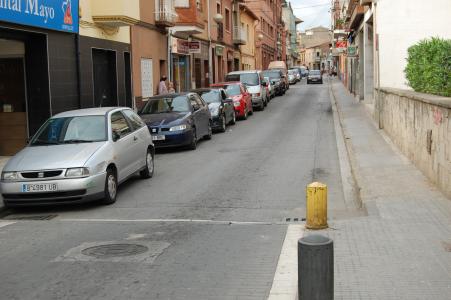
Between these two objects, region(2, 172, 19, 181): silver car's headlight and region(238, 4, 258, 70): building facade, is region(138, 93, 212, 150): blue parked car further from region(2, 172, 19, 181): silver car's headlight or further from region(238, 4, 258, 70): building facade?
region(238, 4, 258, 70): building facade

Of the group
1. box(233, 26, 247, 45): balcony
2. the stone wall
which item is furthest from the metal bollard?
box(233, 26, 247, 45): balcony

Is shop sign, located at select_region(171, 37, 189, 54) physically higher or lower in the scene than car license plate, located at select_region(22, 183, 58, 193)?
higher

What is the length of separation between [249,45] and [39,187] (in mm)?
46330

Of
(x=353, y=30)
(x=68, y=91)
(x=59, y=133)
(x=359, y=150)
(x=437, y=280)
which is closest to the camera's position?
(x=437, y=280)

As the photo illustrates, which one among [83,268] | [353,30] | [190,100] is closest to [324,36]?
[353,30]

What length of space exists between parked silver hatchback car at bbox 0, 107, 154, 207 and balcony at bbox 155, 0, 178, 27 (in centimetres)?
1411

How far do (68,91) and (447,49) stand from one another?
33.2ft

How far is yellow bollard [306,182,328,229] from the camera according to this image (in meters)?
7.43

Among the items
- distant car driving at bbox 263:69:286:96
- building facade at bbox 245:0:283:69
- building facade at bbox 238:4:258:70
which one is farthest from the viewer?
building facade at bbox 245:0:283:69

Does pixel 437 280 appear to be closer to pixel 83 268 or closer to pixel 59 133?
pixel 83 268

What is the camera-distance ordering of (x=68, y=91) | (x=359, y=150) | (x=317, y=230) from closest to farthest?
(x=317, y=230) → (x=359, y=150) → (x=68, y=91)

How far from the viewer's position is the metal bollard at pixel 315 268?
12.2 ft

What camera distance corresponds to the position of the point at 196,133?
668 inches

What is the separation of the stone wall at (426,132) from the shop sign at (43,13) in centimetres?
888
